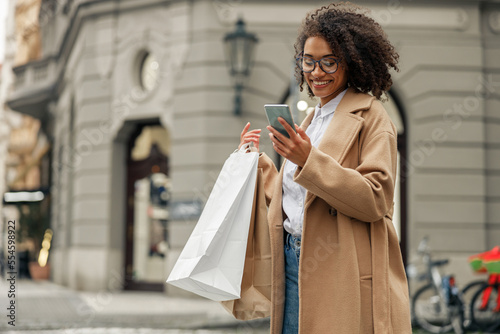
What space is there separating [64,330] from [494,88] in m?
8.67

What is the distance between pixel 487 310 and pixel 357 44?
7.56m

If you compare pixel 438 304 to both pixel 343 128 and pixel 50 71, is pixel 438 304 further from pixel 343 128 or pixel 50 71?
pixel 50 71

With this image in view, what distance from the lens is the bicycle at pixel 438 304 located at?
9188mm

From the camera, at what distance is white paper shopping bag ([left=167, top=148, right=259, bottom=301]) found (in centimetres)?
241

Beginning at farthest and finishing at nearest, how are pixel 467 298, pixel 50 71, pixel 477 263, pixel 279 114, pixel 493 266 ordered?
pixel 50 71, pixel 467 298, pixel 477 263, pixel 493 266, pixel 279 114

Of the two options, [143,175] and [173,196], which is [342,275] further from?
[143,175]

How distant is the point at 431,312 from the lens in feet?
31.7

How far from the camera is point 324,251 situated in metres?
2.34

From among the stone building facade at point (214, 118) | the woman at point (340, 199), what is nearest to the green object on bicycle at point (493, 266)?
the stone building facade at point (214, 118)

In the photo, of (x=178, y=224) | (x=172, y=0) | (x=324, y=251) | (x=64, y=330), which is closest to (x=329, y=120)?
(x=324, y=251)

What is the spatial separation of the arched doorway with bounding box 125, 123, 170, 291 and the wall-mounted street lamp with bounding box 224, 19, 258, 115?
7.10ft

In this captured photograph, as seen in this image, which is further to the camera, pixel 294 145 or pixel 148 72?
pixel 148 72

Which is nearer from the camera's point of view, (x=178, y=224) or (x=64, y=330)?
(x=64, y=330)

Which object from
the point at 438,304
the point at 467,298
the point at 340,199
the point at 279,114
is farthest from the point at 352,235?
the point at 438,304
